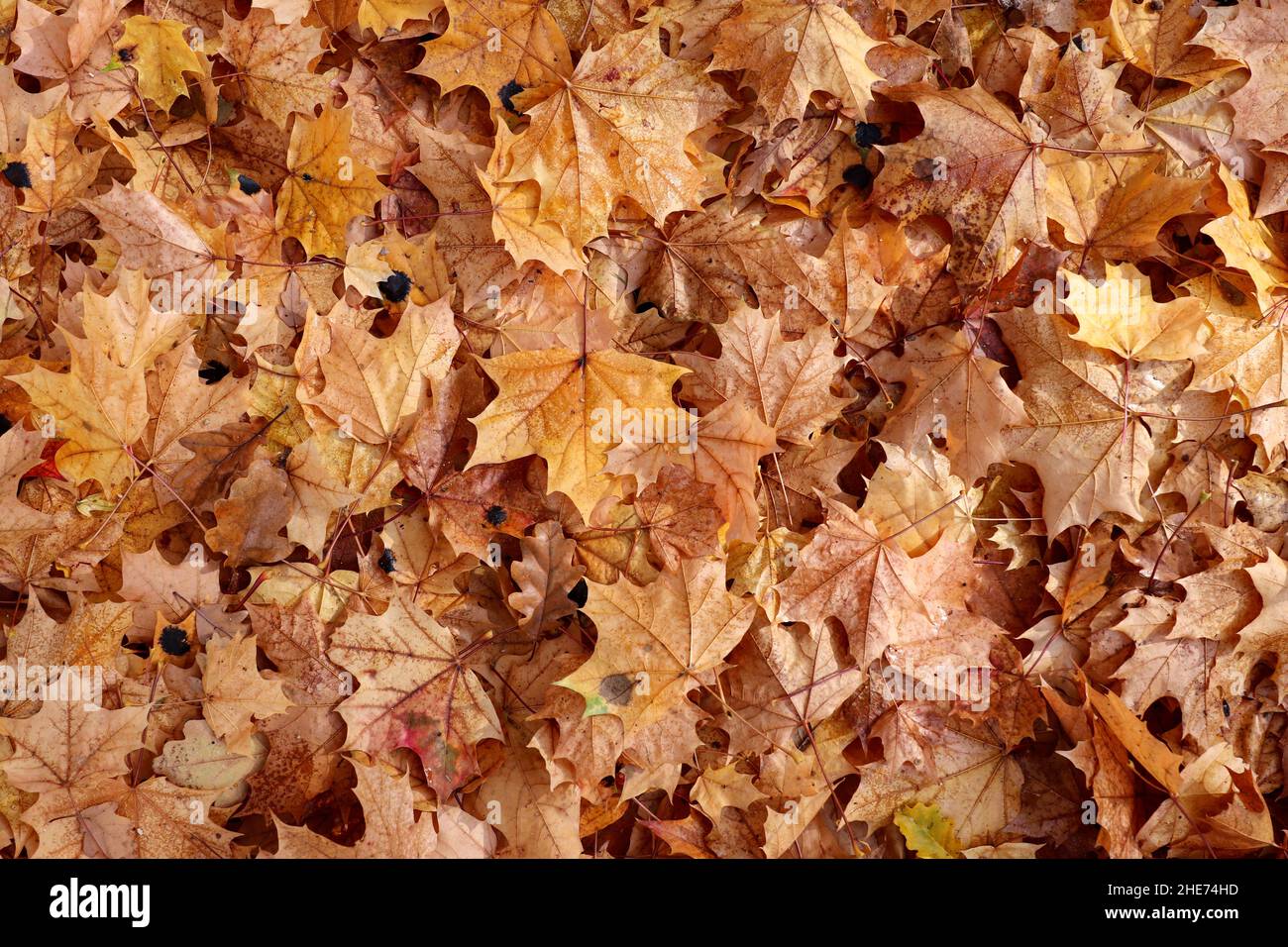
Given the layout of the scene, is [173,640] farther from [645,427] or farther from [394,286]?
[645,427]

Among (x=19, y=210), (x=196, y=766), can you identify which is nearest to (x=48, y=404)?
(x=19, y=210)

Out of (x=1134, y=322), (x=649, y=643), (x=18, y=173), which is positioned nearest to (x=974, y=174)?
(x=1134, y=322)

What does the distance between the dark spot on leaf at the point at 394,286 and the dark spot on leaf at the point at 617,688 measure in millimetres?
1013

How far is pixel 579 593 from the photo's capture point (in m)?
2.06

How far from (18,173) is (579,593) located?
62.1 inches

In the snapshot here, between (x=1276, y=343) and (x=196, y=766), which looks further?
(x=1276, y=343)

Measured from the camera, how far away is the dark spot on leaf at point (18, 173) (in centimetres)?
199

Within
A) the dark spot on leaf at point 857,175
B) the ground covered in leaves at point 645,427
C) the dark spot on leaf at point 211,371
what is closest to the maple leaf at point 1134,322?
the ground covered in leaves at point 645,427

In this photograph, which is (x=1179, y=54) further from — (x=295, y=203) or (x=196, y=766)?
(x=196, y=766)

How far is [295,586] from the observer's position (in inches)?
78.3

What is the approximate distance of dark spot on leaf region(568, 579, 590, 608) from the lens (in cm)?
206

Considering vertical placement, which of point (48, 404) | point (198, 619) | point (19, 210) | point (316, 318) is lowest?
point (198, 619)

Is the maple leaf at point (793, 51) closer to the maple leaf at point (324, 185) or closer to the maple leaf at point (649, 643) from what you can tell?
the maple leaf at point (324, 185)
